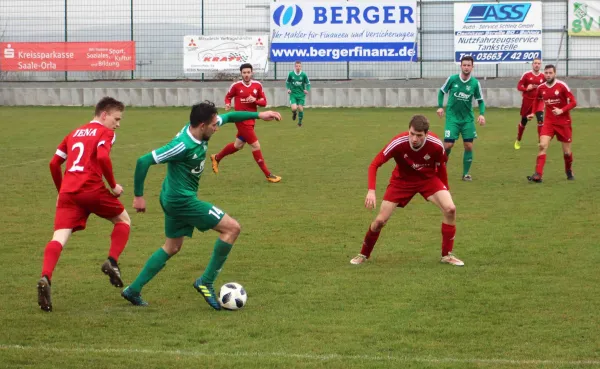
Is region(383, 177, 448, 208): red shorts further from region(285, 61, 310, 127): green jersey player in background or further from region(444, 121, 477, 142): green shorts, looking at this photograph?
region(285, 61, 310, 127): green jersey player in background

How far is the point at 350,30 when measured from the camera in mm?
37062

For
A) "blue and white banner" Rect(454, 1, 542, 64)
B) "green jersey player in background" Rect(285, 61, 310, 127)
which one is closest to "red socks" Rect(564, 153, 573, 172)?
"green jersey player in background" Rect(285, 61, 310, 127)

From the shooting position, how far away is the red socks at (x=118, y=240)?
29.1 feet

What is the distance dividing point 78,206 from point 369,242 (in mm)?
3267

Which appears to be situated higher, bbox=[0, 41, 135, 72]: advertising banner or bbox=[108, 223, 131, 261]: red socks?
bbox=[0, 41, 135, 72]: advertising banner

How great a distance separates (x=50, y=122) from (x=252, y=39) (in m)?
→ 10.2

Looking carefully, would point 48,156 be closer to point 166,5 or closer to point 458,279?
point 458,279

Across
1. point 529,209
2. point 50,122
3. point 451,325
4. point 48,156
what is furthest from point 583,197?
point 50,122

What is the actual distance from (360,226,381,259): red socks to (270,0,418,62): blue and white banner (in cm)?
2695

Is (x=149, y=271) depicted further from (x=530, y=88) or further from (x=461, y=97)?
(x=530, y=88)

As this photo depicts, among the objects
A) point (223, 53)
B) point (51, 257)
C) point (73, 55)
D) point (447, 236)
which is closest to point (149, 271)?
point (51, 257)

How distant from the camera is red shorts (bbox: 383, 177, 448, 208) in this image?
34.2ft

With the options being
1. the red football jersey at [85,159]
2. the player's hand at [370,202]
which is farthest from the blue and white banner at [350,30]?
the red football jersey at [85,159]

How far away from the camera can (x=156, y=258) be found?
28.6 ft
